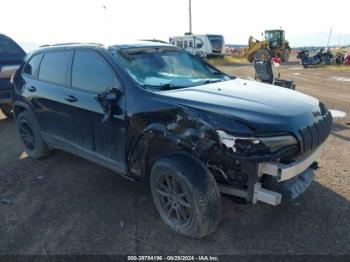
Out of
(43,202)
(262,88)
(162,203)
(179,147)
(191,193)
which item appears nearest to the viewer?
(191,193)

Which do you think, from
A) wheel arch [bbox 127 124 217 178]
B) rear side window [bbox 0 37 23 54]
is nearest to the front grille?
wheel arch [bbox 127 124 217 178]

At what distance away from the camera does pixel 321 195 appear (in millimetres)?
3865

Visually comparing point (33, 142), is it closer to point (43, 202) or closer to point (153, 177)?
point (43, 202)

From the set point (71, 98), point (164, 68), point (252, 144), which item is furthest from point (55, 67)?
point (252, 144)

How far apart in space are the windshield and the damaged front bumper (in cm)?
133

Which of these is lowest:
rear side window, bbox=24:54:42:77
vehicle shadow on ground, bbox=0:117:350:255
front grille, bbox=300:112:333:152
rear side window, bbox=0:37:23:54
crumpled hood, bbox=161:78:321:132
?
vehicle shadow on ground, bbox=0:117:350:255

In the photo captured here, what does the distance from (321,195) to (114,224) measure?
7.81 ft

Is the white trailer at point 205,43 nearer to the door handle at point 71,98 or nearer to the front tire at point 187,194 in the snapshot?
the door handle at point 71,98

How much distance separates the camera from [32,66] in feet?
16.9

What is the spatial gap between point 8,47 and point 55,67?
4.40m

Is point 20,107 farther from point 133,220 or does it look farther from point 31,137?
point 133,220

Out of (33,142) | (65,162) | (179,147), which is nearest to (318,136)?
(179,147)

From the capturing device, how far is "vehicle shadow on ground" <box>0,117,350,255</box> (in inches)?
120

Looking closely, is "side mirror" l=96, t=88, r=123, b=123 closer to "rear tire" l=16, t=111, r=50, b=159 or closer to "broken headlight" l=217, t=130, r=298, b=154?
"broken headlight" l=217, t=130, r=298, b=154
